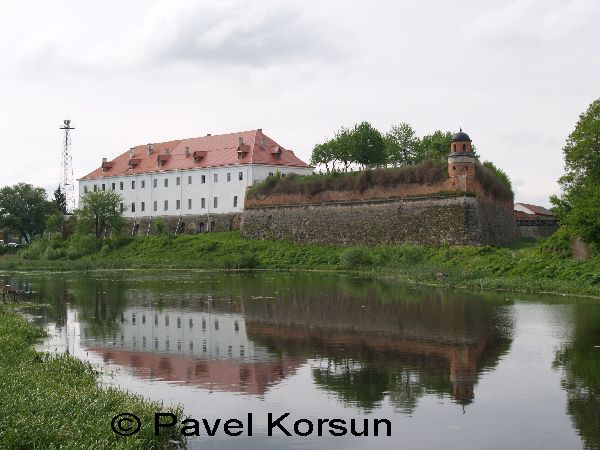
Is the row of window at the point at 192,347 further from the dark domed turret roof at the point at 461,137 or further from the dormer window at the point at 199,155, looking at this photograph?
the dormer window at the point at 199,155

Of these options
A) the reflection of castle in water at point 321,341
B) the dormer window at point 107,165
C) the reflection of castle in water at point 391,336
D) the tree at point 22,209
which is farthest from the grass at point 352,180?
the tree at point 22,209

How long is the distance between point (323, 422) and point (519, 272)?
2711 centimetres

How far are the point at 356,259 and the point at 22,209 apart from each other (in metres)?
→ 44.1

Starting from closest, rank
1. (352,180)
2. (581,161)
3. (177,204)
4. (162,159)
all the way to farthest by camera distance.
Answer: (581,161)
(352,180)
(177,204)
(162,159)

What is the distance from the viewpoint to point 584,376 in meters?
16.6

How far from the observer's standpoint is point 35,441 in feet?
33.7

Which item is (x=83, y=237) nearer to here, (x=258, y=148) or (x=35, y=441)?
(x=258, y=148)

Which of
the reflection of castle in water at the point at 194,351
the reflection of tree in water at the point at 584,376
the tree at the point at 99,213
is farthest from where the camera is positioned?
the tree at the point at 99,213

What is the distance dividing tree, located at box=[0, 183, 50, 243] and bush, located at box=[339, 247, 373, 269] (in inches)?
1638

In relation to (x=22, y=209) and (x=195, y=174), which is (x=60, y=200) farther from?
(x=195, y=174)

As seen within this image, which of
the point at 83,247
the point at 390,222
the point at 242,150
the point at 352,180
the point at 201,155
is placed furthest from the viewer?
the point at 201,155

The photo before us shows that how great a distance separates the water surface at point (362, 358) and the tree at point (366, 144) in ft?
106

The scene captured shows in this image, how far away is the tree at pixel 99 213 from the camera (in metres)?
68.2

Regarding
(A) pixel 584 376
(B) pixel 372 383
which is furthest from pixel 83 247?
(A) pixel 584 376
